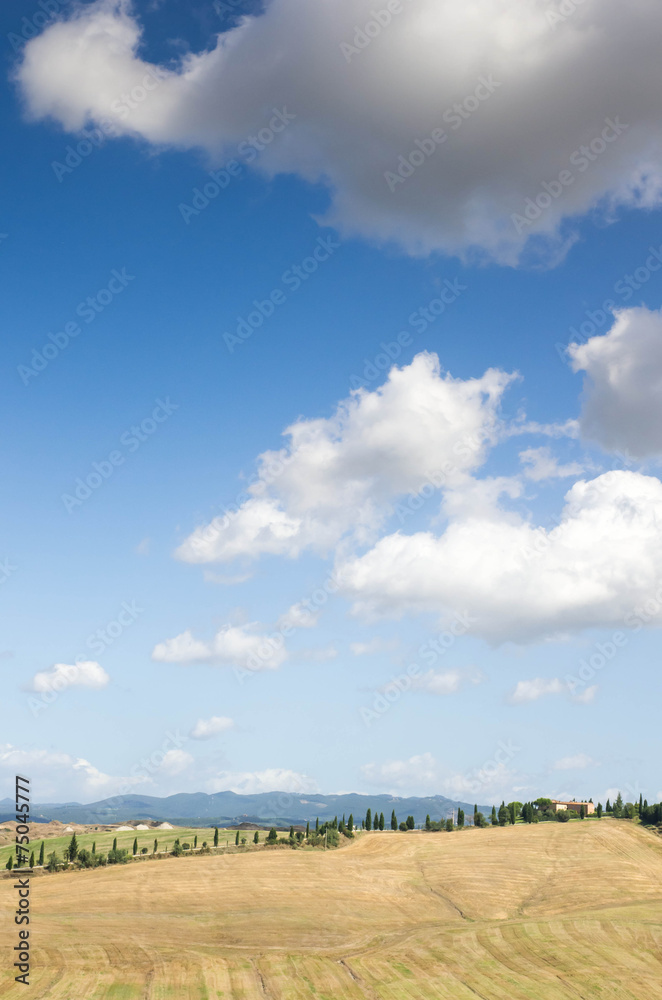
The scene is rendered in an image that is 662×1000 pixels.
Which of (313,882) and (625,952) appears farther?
(313,882)

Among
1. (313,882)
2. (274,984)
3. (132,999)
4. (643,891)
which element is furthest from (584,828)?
(132,999)

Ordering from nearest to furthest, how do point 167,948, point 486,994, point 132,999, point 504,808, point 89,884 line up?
point 132,999
point 486,994
point 167,948
point 89,884
point 504,808

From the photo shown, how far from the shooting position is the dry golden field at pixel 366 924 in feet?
→ 192

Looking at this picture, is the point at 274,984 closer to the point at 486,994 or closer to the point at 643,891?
the point at 486,994

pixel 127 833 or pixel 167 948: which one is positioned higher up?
pixel 167 948

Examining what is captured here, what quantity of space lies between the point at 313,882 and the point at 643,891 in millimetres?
45863

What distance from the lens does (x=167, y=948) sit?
67.8 m

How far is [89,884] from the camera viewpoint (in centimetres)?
10181

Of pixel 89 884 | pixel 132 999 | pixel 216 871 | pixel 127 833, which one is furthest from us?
pixel 127 833

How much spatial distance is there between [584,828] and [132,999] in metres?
113

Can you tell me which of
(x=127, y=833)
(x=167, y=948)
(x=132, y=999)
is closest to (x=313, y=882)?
(x=167, y=948)

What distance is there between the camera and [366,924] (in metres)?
84.0

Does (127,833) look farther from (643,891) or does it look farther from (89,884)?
(643,891)

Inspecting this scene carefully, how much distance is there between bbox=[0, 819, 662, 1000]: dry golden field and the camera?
58375mm
